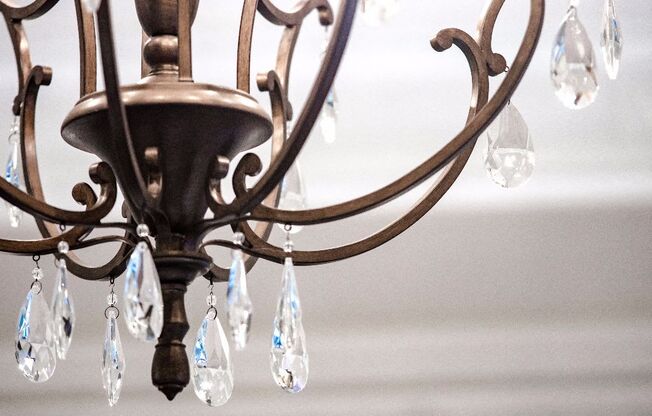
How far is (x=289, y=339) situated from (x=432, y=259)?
0.89 metres

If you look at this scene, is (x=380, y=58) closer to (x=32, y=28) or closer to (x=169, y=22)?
(x=32, y=28)

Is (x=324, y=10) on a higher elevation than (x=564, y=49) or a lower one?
higher

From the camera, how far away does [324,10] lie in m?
0.92

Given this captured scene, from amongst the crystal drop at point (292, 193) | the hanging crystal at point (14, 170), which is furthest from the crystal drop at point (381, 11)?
the hanging crystal at point (14, 170)

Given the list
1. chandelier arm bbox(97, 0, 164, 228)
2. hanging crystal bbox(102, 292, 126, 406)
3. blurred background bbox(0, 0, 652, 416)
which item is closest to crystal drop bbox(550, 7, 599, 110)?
chandelier arm bbox(97, 0, 164, 228)

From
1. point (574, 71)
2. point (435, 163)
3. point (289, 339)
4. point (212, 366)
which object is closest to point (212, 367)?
point (212, 366)

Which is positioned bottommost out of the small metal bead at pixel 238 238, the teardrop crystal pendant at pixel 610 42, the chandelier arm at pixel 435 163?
the small metal bead at pixel 238 238

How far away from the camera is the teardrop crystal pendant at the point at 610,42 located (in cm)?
75

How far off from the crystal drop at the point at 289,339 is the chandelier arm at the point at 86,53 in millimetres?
249

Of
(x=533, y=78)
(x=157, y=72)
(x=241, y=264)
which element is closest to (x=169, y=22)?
(x=157, y=72)

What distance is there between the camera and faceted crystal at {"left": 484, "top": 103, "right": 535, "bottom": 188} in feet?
2.71

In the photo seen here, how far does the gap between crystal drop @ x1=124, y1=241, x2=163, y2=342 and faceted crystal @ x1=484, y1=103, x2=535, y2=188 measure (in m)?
0.29

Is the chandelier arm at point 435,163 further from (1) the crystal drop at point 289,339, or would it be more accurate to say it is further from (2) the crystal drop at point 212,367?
(2) the crystal drop at point 212,367

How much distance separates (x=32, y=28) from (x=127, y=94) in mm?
1036
